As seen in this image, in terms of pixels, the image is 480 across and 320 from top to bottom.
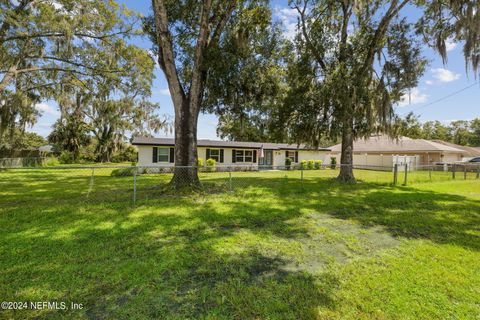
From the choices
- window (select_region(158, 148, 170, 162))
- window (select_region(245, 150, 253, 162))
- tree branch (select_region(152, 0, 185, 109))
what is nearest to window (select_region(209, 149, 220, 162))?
window (select_region(245, 150, 253, 162))

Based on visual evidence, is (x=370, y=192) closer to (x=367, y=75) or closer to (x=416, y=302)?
(x=367, y=75)

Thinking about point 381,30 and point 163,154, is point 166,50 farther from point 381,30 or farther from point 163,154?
point 163,154

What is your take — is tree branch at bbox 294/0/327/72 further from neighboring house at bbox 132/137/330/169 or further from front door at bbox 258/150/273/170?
front door at bbox 258/150/273/170

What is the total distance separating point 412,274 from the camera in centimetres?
302

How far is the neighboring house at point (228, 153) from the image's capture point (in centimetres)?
1661

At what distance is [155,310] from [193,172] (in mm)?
6358

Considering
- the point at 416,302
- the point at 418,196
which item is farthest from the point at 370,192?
the point at 416,302

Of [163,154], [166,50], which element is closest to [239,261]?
[166,50]

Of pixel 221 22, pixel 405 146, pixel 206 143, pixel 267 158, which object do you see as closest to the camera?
pixel 221 22

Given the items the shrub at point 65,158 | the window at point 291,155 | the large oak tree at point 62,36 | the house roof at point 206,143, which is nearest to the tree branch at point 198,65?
the large oak tree at point 62,36

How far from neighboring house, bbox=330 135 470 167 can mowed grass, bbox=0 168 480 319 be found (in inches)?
727

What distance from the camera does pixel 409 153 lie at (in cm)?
2300

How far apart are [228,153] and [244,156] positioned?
1.59m

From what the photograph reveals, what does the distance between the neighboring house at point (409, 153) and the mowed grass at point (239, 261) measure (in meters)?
18.5
